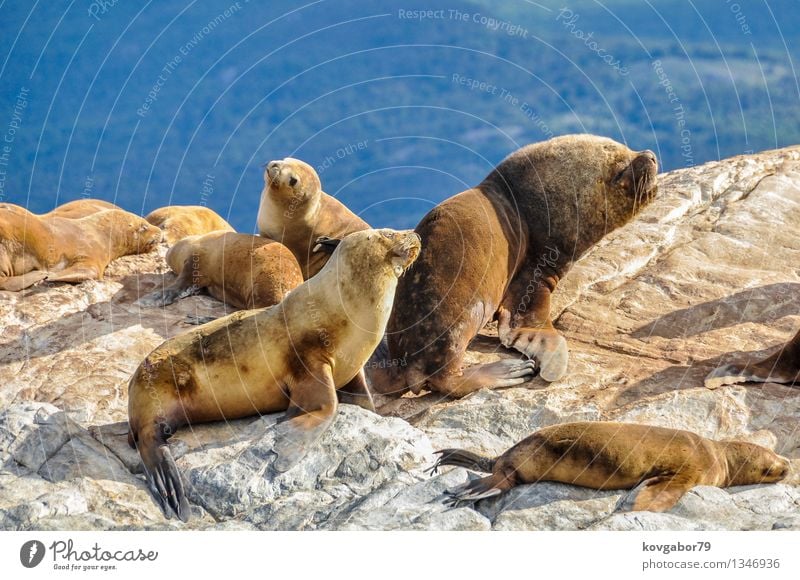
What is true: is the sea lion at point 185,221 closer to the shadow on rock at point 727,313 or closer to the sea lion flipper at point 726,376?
the shadow on rock at point 727,313

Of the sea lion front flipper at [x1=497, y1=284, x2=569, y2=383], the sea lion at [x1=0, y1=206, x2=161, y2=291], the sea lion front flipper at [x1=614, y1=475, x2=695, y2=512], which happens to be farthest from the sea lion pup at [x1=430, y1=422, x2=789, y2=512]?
the sea lion at [x1=0, y1=206, x2=161, y2=291]

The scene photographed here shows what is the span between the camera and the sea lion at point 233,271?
889 cm

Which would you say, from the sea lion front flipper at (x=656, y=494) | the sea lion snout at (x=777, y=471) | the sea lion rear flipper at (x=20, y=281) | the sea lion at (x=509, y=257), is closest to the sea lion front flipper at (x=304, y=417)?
the sea lion at (x=509, y=257)

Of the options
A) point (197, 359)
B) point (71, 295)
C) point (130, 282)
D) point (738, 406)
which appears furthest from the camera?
point (130, 282)

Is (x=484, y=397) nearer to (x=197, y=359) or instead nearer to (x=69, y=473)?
(x=197, y=359)

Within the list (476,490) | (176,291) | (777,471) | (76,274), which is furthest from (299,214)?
(777,471)

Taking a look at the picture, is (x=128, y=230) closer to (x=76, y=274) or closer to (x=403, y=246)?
(x=76, y=274)

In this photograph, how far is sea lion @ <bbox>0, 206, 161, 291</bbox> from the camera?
9.51 meters

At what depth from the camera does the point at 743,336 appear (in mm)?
8672

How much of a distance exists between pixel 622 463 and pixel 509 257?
3610 millimetres

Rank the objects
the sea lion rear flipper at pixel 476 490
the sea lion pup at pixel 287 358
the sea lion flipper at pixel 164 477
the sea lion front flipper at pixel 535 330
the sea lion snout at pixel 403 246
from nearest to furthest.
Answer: the sea lion rear flipper at pixel 476 490 < the sea lion flipper at pixel 164 477 < the sea lion pup at pixel 287 358 < the sea lion snout at pixel 403 246 < the sea lion front flipper at pixel 535 330

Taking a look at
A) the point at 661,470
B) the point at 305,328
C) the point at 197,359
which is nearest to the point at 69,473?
the point at 197,359

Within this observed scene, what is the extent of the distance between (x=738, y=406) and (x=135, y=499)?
4125 millimetres

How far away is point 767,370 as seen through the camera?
768 centimetres
